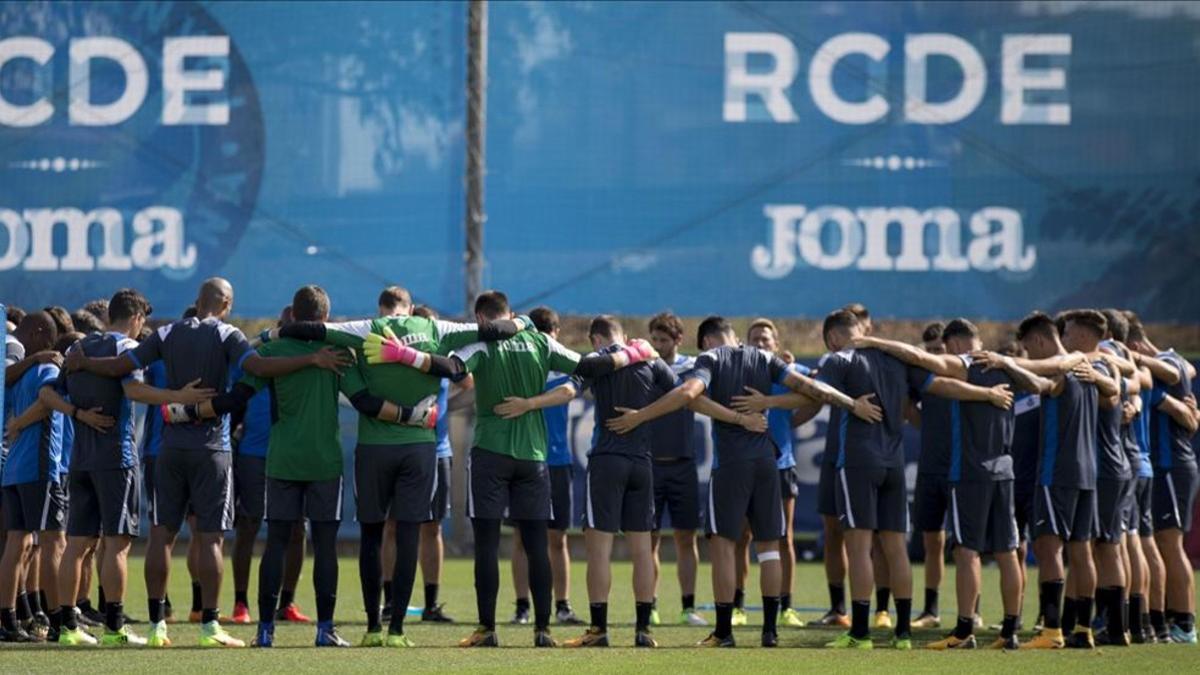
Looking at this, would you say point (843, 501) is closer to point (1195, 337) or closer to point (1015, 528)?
point (1015, 528)

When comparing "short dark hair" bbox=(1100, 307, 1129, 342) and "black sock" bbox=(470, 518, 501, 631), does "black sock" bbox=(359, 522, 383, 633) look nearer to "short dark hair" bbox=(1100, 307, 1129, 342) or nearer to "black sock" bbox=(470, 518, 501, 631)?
"black sock" bbox=(470, 518, 501, 631)

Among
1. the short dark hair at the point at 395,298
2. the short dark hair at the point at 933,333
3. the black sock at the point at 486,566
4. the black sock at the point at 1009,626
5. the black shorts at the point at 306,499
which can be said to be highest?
the short dark hair at the point at 395,298

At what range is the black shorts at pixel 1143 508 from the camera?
13367 millimetres

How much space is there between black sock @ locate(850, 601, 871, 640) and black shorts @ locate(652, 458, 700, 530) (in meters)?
2.11

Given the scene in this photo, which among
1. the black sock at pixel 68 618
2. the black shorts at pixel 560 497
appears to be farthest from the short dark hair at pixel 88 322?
the black shorts at pixel 560 497

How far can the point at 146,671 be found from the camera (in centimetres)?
1042

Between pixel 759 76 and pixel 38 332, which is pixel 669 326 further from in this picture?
pixel 759 76

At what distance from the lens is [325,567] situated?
11828 mm

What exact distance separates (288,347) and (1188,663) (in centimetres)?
583

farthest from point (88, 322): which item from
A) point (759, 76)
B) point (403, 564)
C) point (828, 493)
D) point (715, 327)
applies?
point (759, 76)

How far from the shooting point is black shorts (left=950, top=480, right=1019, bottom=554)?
12367mm

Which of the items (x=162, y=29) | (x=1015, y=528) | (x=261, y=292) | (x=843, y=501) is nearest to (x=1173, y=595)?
(x=1015, y=528)

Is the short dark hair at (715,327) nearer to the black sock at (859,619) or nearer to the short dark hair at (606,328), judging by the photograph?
the short dark hair at (606,328)

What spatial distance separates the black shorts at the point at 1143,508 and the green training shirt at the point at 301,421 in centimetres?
555
